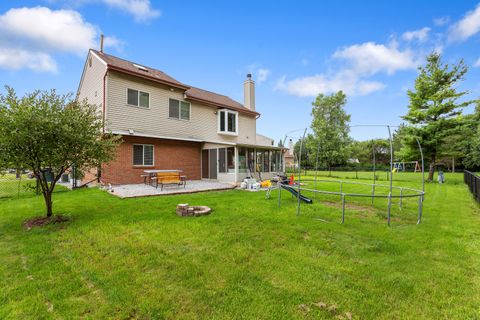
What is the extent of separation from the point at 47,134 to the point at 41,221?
2181 mm

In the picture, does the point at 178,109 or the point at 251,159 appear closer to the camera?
the point at 178,109

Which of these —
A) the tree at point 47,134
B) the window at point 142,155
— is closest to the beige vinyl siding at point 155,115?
the window at point 142,155

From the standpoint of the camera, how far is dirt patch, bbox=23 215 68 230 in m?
5.40

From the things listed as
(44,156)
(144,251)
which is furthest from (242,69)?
(144,251)

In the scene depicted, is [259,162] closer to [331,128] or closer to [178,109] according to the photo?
[178,109]

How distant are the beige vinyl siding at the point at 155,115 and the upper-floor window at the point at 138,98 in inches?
7.8

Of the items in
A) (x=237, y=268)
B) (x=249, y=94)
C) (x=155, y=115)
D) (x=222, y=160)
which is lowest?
(x=237, y=268)

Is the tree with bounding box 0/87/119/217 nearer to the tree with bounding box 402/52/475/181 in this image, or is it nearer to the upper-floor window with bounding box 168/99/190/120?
the upper-floor window with bounding box 168/99/190/120

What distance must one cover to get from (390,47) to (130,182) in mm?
18681

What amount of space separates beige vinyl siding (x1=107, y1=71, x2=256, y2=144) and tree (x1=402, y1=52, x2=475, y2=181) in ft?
46.6

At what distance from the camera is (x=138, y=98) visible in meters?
13.0

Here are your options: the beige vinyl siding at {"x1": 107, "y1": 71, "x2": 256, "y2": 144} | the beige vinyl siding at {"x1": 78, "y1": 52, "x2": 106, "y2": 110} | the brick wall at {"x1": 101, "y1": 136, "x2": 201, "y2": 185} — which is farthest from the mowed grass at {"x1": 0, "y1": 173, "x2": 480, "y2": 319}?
the beige vinyl siding at {"x1": 78, "y1": 52, "x2": 106, "y2": 110}

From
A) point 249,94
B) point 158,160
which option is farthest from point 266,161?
point 158,160

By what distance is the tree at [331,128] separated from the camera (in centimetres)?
3256
